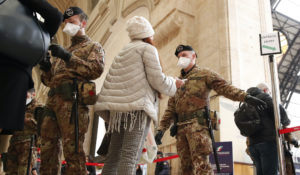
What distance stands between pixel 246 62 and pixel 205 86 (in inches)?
138

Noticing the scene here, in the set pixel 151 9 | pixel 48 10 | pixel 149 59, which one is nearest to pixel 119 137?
pixel 149 59

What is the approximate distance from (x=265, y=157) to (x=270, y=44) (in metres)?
1.49

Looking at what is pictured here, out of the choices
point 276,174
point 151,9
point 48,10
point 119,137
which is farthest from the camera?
point 151,9

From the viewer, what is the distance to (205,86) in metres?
3.71

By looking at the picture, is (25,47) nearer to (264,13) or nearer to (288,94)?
(264,13)

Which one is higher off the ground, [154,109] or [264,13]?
[264,13]

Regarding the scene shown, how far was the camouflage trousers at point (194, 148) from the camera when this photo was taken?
3.25 meters

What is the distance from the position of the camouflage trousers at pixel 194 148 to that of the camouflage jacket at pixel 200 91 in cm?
24

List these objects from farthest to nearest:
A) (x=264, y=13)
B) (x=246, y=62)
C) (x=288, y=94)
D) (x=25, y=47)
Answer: (x=288, y=94), (x=264, y=13), (x=246, y=62), (x=25, y=47)

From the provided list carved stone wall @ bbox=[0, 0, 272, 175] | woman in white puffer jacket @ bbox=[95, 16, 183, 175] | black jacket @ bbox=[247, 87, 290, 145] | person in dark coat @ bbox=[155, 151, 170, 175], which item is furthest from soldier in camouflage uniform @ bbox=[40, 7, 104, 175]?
person in dark coat @ bbox=[155, 151, 170, 175]

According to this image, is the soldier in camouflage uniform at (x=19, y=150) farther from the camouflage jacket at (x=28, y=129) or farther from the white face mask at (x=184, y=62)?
the white face mask at (x=184, y=62)

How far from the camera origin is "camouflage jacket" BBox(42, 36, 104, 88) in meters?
2.82

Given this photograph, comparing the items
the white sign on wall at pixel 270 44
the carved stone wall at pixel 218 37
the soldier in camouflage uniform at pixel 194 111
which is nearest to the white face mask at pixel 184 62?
the soldier in camouflage uniform at pixel 194 111

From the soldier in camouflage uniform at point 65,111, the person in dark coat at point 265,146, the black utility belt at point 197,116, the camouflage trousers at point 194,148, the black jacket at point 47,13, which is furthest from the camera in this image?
the person in dark coat at point 265,146
